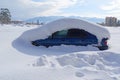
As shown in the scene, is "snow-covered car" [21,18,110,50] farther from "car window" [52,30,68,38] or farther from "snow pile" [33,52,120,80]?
"snow pile" [33,52,120,80]

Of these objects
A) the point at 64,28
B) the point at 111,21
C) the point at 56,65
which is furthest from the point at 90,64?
the point at 111,21

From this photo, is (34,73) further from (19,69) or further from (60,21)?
(60,21)

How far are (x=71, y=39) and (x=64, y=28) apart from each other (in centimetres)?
61

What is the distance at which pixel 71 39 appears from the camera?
36.0 feet

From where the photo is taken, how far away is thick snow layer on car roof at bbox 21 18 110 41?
11.0m

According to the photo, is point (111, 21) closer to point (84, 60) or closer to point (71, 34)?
point (71, 34)

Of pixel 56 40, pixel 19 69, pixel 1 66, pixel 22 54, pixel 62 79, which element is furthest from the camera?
pixel 56 40

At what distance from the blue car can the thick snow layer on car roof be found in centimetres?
16

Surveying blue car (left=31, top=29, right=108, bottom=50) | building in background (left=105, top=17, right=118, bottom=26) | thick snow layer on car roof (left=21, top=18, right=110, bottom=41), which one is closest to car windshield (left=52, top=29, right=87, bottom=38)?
blue car (left=31, top=29, right=108, bottom=50)

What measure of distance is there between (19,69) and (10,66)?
2.02 ft

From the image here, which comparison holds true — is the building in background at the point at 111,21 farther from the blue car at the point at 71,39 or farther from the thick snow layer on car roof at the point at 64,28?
the blue car at the point at 71,39

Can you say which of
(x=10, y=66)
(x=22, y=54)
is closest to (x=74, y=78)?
(x=10, y=66)

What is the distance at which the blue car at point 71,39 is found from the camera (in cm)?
1088

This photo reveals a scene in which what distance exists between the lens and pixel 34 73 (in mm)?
6449
